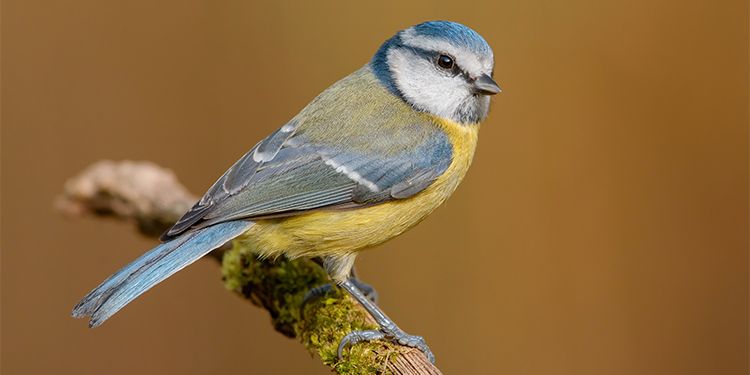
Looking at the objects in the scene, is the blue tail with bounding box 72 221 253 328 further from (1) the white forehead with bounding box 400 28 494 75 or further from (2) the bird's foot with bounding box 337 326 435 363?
(1) the white forehead with bounding box 400 28 494 75

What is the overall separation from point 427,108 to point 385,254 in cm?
153

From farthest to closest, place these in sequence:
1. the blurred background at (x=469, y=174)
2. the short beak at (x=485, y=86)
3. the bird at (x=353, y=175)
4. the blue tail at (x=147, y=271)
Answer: the blurred background at (x=469, y=174), the short beak at (x=485, y=86), the bird at (x=353, y=175), the blue tail at (x=147, y=271)

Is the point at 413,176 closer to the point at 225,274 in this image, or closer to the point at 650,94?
the point at 225,274

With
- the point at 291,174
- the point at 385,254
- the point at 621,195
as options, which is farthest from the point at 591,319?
the point at 291,174

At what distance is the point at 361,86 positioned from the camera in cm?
254

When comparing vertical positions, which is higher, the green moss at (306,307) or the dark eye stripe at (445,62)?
the dark eye stripe at (445,62)

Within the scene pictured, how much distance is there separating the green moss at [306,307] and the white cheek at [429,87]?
60 centimetres

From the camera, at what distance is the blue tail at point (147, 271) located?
206 cm

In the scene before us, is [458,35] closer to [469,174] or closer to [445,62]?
[445,62]

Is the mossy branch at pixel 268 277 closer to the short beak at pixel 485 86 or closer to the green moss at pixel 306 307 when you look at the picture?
the green moss at pixel 306 307

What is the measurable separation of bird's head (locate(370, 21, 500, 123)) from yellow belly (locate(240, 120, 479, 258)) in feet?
0.66

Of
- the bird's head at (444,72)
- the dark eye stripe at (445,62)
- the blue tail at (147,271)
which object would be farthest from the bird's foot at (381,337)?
the dark eye stripe at (445,62)

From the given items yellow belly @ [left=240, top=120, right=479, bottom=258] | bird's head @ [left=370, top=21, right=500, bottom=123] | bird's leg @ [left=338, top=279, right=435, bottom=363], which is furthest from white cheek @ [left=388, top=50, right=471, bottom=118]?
bird's leg @ [left=338, top=279, right=435, bottom=363]

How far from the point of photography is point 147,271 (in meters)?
2.11
